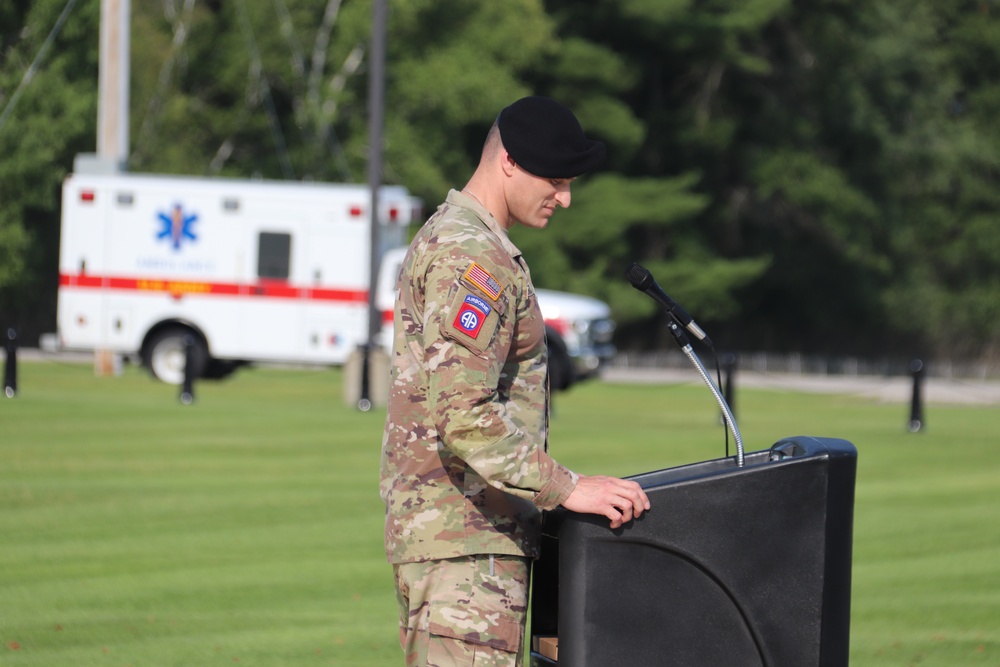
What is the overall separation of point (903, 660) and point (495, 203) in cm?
423

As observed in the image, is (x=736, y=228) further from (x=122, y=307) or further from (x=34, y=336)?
(x=122, y=307)

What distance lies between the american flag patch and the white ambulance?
20.9m

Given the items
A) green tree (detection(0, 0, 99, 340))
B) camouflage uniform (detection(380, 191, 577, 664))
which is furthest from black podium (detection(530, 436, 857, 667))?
green tree (detection(0, 0, 99, 340))

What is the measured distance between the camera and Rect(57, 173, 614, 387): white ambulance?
80.4 feet

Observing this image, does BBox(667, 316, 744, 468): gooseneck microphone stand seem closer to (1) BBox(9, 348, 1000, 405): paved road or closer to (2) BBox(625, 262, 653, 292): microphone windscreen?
(2) BBox(625, 262, 653, 292): microphone windscreen

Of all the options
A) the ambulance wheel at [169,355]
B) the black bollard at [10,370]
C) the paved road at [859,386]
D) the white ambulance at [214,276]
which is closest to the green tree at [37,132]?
the white ambulance at [214,276]

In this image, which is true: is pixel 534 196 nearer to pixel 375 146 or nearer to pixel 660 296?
pixel 660 296

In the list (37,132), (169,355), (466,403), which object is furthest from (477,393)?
(37,132)

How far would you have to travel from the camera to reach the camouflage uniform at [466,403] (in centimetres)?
354

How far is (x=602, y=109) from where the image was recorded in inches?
1716

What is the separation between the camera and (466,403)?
11.6ft

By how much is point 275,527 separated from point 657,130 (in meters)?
37.6

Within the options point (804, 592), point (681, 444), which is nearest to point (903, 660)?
point (804, 592)

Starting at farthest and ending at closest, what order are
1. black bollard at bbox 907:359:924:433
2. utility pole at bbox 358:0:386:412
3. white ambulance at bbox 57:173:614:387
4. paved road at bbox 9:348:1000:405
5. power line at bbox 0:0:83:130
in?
1. power line at bbox 0:0:83:130
2. paved road at bbox 9:348:1000:405
3. white ambulance at bbox 57:173:614:387
4. utility pole at bbox 358:0:386:412
5. black bollard at bbox 907:359:924:433
